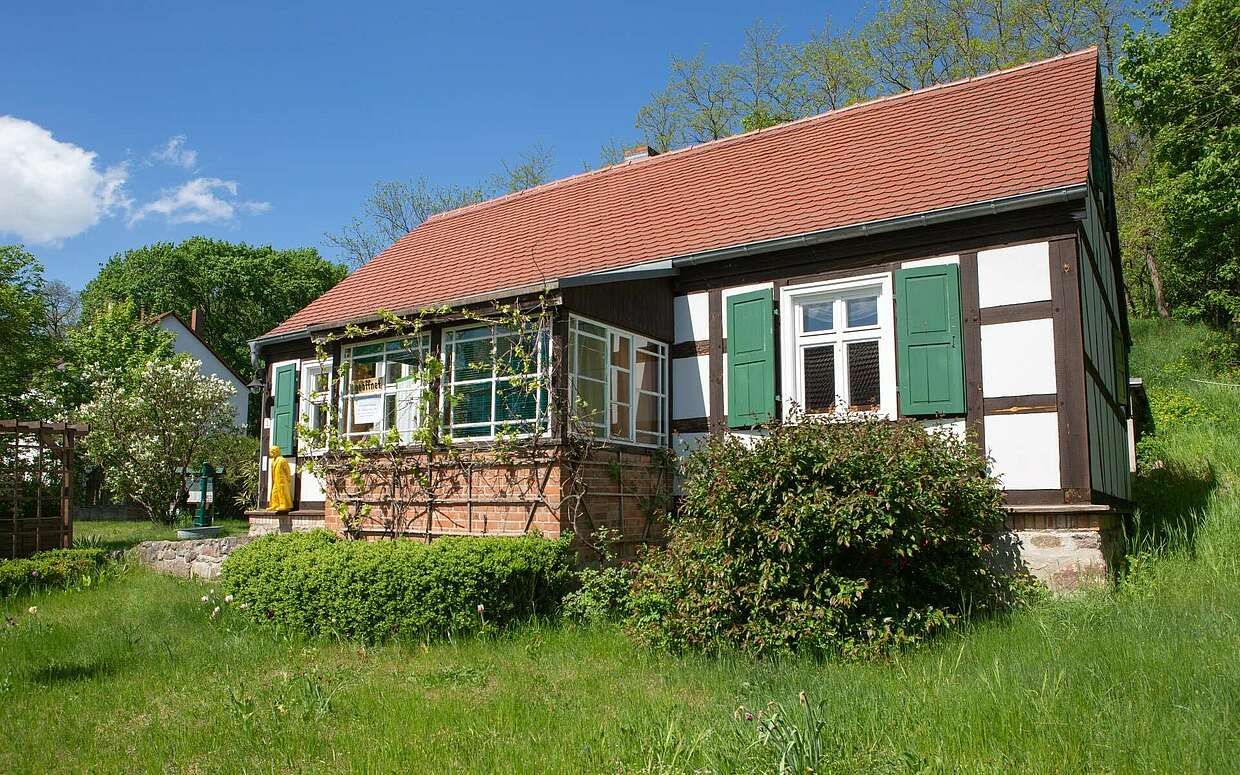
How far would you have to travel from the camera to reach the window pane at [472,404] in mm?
10031

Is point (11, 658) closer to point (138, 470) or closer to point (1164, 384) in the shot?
point (138, 470)

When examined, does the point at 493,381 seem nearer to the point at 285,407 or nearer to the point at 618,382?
the point at 618,382

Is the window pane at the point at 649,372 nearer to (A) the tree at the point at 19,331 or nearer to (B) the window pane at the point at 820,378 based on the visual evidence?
(B) the window pane at the point at 820,378

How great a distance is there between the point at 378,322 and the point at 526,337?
2.28 m

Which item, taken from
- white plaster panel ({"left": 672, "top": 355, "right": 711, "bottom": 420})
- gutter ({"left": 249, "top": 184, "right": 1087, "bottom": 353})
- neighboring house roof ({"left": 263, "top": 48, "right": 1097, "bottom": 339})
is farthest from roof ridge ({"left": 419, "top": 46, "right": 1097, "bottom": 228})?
white plaster panel ({"left": 672, "top": 355, "right": 711, "bottom": 420})

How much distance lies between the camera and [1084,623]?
655 centimetres

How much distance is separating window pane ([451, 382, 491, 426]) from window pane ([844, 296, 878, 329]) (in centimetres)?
410

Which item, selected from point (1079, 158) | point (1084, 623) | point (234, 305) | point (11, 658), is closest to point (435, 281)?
point (11, 658)

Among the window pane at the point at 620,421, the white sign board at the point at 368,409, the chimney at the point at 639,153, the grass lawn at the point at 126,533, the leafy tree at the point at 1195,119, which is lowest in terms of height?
the grass lawn at the point at 126,533

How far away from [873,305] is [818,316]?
628mm

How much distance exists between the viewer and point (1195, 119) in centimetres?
2025

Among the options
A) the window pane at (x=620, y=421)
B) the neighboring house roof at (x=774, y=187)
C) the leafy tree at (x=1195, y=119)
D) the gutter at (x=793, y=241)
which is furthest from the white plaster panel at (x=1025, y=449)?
the leafy tree at (x=1195, y=119)

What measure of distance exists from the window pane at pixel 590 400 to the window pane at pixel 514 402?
1.73 ft

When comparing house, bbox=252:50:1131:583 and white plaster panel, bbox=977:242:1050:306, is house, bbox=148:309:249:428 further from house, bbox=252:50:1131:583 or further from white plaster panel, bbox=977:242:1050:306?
white plaster panel, bbox=977:242:1050:306
